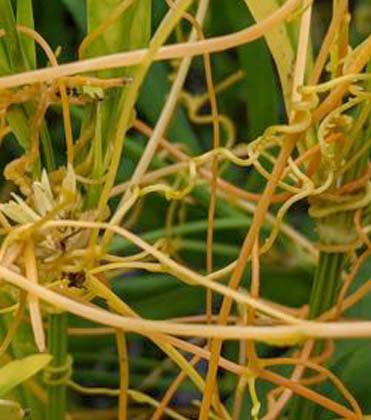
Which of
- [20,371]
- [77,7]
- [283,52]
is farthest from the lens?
[77,7]

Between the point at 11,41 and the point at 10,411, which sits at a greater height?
the point at 11,41

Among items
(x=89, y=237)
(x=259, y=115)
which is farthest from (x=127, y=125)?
(x=259, y=115)

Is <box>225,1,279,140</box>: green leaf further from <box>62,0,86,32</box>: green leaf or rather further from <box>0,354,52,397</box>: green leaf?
<box>0,354,52,397</box>: green leaf

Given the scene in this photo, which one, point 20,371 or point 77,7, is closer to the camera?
point 20,371

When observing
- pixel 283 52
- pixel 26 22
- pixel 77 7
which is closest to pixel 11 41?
pixel 26 22

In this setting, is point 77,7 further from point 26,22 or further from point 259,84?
point 26,22

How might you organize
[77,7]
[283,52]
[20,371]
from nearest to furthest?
[20,371] < [283,52] < [77,7]
